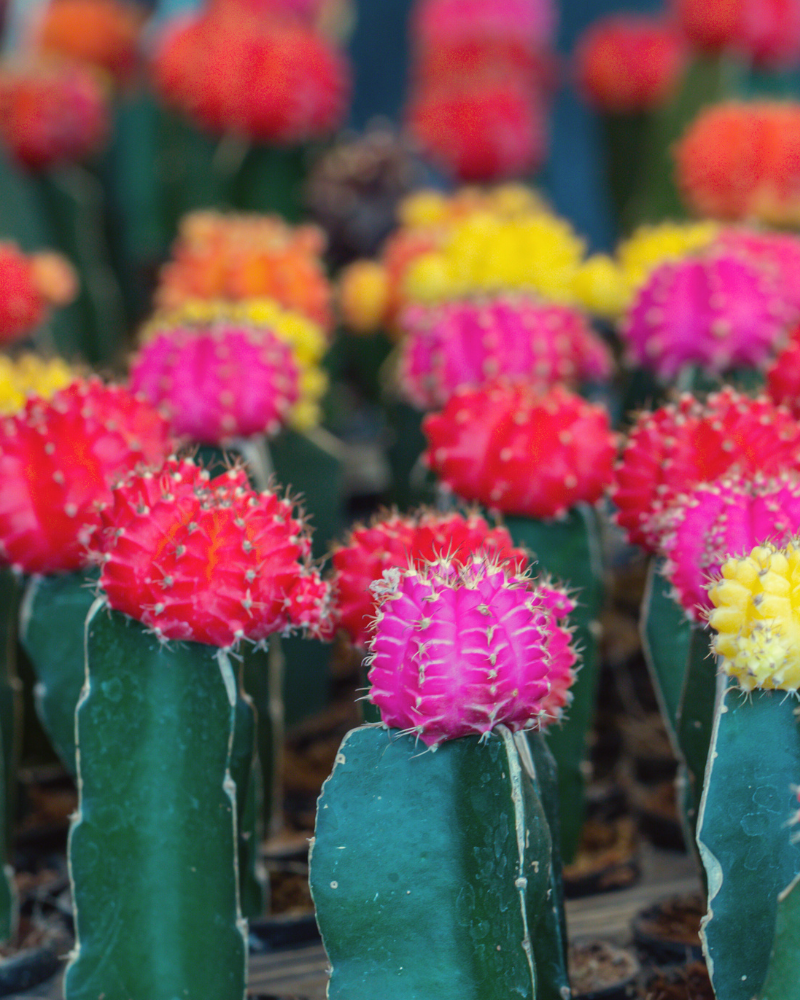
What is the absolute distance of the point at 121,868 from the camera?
959 mm

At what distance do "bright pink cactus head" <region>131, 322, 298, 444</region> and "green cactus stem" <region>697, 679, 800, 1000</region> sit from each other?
0.68 meters

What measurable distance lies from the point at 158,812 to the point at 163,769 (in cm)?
3

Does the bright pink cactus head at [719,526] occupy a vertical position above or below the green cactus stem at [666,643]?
above

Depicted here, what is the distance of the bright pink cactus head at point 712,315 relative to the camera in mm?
1392

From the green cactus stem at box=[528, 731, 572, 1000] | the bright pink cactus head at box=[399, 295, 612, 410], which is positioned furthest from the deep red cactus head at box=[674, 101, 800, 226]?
the green cactus stem at box=[528, 731, 572, 1000]

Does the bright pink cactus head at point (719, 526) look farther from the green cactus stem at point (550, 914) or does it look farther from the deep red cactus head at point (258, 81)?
the deep red cactus head at point (258, 81)

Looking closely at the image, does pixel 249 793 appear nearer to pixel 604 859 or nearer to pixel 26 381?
pixel 604 859

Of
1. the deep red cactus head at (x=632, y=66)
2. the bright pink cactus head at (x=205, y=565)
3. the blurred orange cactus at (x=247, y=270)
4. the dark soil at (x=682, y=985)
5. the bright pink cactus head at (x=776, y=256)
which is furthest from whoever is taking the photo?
the deep red cactus head at (x=632, y=66)

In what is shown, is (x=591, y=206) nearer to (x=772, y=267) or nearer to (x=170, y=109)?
(x=170, y=109)

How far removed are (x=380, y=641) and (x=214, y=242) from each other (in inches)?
44.6

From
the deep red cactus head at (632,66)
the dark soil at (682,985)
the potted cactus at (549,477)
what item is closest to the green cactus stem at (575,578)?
the potted cactus at (549,477)

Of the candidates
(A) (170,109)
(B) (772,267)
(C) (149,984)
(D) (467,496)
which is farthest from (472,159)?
(C) (149,984)

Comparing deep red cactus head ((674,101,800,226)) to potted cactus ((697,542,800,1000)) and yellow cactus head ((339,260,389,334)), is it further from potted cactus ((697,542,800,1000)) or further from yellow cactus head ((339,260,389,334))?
potted cactus ((697,542,800,1000))

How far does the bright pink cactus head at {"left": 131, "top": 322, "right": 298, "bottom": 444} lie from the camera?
1329 mm
